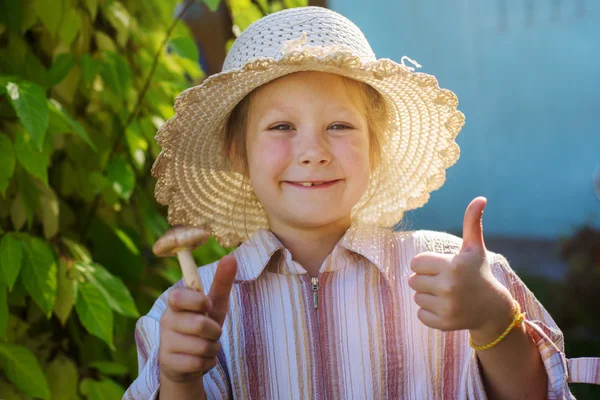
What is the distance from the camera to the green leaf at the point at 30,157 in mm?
1740

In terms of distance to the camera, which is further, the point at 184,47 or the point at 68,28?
the point at 184,47

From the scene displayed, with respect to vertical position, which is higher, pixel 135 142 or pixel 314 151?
pixel 135 142

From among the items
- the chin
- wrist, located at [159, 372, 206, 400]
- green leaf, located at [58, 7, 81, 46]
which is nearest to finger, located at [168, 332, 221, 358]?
wrist, located at [159, 372, 206, 400]

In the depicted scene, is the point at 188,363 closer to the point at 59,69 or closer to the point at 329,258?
the point at 329,258

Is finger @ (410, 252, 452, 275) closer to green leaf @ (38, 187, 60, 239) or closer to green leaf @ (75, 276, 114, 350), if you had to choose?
green leaf @ (75, 276, 114, 350)

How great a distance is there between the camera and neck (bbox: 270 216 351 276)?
1.73 m

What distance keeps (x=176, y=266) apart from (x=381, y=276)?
3.04ft

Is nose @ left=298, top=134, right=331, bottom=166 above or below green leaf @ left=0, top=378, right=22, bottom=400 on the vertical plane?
above

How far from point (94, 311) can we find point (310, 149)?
70 centimetres

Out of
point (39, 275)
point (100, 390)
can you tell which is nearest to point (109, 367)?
point (100, 390)

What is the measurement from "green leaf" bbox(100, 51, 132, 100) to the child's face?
0.58 meters

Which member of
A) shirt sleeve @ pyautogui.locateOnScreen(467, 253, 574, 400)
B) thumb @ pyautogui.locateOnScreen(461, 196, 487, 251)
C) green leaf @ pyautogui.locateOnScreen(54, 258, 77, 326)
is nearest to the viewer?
thumb @ pyautogui.locateOnScreen(461, 196, 487, 251)

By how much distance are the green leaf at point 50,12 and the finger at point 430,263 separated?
1239 mm

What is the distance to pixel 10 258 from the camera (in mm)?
1727
